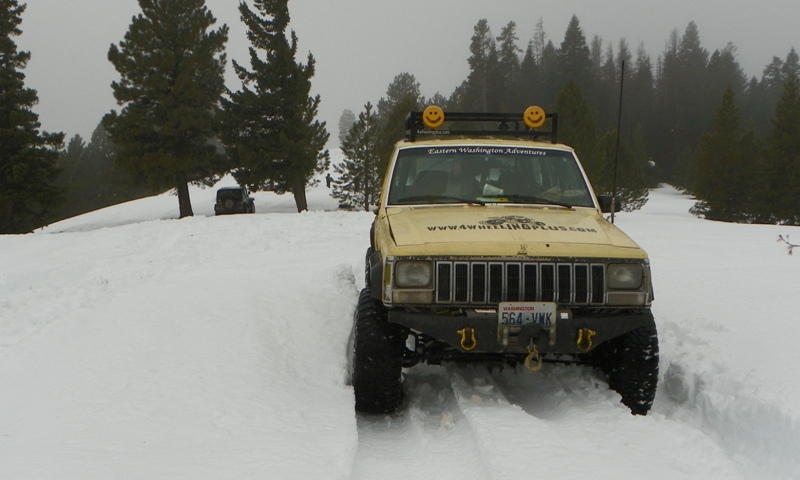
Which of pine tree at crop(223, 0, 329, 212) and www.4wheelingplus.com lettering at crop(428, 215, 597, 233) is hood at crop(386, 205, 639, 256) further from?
pine tree at crop(223, 0, 329, 212)

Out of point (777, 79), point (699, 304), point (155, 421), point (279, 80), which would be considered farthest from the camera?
point (777, 79)

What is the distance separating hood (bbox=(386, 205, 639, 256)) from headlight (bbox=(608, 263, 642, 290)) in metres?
0.13

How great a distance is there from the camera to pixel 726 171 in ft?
143

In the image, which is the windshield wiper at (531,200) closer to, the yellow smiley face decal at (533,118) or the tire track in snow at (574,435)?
the yellow smiley face decal at (533,118)

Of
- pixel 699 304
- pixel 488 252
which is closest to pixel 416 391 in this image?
pixel 488 252

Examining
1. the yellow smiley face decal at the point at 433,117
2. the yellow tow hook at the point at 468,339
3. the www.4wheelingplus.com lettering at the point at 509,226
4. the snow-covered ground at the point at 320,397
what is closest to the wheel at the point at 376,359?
the snow-covered ground at the point at 320,397

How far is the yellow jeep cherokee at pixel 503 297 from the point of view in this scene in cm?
430

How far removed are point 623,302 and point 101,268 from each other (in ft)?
30.4

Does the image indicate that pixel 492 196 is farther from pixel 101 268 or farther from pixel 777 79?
pixel 777 79

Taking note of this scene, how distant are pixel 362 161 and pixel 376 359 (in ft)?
135

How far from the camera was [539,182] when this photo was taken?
5.88m

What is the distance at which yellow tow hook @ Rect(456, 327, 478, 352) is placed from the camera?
427cm

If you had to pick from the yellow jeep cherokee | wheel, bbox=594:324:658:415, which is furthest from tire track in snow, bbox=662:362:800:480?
the yellow jeep cherokee

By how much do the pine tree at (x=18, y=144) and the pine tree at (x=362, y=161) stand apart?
17.7 m
